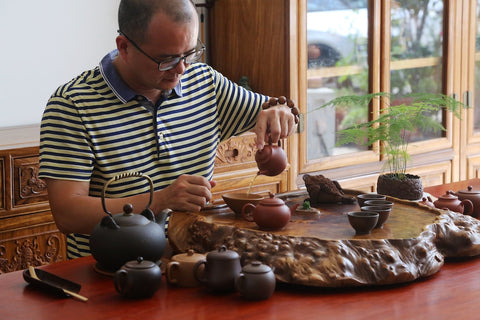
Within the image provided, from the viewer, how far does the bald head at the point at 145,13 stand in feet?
6.64

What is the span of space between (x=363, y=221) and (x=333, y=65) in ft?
7.48

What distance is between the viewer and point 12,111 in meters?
3.43

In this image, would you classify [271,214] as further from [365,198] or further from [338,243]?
[365,198]

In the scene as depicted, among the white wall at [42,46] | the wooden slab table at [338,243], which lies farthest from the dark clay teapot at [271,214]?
the white wall at [42,46]

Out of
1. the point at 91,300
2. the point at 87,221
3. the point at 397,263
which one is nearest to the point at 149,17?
the point at 87,221

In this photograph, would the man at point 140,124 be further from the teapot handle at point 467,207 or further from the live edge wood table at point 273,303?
the teapot handle at point 467,207

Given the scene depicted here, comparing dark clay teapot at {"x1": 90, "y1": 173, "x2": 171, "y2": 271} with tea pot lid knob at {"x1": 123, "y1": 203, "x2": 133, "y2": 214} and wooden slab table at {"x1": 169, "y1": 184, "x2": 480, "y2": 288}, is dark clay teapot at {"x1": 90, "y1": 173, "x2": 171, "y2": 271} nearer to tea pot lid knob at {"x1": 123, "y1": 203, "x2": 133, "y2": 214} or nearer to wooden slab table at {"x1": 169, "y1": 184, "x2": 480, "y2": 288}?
tea pot lid knob at {"x1": 123, "y1": 203, "x2": 133, "y2": 214}

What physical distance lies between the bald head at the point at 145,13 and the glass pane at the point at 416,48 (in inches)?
94.9

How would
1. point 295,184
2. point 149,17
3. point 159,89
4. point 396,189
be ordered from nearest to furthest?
1. point 149,17
2. point 159,89
3. point 396,189
4. point 295,184

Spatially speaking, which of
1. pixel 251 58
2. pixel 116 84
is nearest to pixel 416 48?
pixel 251 58

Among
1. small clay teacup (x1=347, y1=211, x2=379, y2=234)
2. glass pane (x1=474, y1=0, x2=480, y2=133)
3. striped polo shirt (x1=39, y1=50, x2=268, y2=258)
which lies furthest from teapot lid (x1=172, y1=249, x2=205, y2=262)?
glass pane (x1=474, y1=0, x2=480, y2=133)

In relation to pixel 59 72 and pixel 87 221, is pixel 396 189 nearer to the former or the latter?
pixel 87 221

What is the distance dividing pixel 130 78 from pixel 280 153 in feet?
1.71

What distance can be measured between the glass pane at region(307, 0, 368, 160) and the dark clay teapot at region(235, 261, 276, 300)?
2.31 metres
